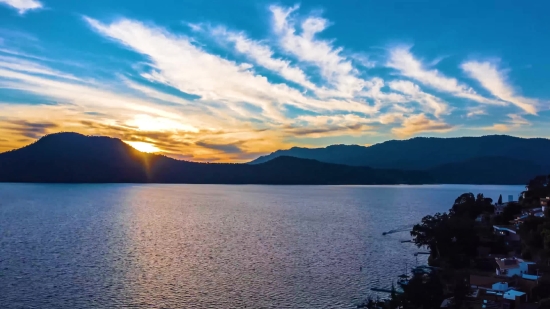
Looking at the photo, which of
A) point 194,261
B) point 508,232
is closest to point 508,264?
point 508,232

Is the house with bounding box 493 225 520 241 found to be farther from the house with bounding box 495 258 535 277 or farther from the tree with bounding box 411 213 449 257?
the house with bounding box 495 258 535 277

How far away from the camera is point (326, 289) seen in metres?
33.7

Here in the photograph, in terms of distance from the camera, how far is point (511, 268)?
3209cm

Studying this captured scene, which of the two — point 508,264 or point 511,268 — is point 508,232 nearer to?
point 508,264

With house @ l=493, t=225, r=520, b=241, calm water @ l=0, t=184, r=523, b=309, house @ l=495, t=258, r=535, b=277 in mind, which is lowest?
calm water @ l=0, t=184, r=523, b=309

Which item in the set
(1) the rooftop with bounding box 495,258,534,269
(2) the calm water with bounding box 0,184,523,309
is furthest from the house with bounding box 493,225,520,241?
(1) the rooftop with bounding box 495,258,534,269

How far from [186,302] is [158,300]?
6.69 feet

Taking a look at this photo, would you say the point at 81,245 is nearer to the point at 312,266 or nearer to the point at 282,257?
the point at 282,257

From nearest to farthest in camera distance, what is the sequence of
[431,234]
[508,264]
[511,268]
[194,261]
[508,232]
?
[511,268] < [508,264] < [431,234] < [194,261] < [508,232]

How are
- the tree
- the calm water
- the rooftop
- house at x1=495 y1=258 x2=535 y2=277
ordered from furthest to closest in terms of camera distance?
1. the tree
2. the rooftop
3. the calm water
4. house at x1=495 y1=258 x2=535 y2=277

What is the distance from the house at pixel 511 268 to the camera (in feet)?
103

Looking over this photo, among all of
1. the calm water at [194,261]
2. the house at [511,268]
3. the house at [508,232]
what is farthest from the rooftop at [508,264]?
the house at [508,232]

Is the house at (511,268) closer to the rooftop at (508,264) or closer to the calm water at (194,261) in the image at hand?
the rooftop at (508,264)

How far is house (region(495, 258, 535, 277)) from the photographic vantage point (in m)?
31.5
